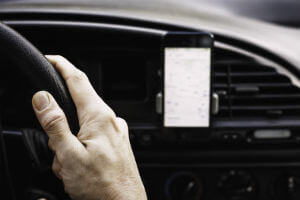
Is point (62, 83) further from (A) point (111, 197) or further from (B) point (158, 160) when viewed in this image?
(B) point (158, 160)

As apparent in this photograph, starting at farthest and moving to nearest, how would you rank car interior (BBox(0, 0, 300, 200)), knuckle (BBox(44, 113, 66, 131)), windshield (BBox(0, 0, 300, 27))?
windshield (BBox(0, 0, 300, 27))
car interior (BBox(0, 0, 300, 200))
knuckle (BBox(44, 113, 66, 131))

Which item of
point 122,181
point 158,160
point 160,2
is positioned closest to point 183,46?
point 160,2

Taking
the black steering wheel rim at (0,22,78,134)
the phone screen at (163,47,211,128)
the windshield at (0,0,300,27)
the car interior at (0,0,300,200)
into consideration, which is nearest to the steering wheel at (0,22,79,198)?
the black steering wheel rim at (0,22,78,134)

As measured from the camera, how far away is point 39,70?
27.6 inches

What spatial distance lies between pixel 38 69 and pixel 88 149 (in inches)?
6.7

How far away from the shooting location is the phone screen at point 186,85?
131cm

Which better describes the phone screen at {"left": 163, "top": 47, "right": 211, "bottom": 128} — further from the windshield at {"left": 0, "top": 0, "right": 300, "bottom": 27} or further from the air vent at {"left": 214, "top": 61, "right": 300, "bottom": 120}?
the windshield at {"left": 0, "top": 0, "right": 300, "bottom": 27}

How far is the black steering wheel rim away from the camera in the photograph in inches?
27.6

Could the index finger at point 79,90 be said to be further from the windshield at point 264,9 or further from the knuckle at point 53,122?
the windshield at point 264,9

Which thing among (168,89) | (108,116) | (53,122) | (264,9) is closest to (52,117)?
(53,122)

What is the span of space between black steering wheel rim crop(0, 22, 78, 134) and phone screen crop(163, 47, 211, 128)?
2.04 feet

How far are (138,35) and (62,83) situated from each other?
60cm

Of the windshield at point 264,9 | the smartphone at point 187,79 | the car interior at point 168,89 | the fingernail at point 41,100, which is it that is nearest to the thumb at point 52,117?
the fingernail at point 41,100

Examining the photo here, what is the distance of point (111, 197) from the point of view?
2.51 feet
